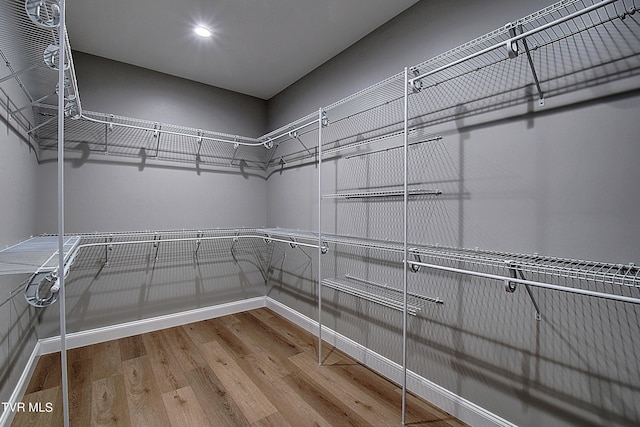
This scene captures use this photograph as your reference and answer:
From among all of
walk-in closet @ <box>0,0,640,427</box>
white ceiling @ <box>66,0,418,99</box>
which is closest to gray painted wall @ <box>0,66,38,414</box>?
walk-in closet @ <box>0,0,640,427</box>

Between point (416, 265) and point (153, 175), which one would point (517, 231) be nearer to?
point (416, 265)

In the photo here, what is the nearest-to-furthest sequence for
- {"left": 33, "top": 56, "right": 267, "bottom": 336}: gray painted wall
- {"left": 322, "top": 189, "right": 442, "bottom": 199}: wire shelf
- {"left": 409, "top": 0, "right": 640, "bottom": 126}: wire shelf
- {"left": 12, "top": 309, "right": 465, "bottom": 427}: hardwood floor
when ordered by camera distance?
{"left": 409, "top": 0, "right": 640, "bottom": 126}: wire shelf, {"left": 12, "top": 309, "right": 465, "bottom": 427}: hardwood floor, {"left": 322, "top": 189, "right": 442, "bottom": 199}: wire shelf, {"left": 33, "top": 56, "right": 267, "bottom": 336}: gray painted wall

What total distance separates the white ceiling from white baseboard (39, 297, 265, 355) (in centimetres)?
226

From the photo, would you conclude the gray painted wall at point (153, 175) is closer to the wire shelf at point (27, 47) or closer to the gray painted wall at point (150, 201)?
the gray painted wall at point (150, 201)

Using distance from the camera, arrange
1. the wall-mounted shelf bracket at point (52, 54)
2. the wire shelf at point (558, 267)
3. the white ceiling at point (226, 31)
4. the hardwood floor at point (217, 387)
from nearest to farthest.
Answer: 1. the wire shelf at point (558, 267)
2. the wall-mounted shelf bracket at point (52, 54)
3. the hardwood floor at point (217, 387)
4. the white ceiling at point (226, 31)

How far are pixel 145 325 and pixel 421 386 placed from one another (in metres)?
2.33

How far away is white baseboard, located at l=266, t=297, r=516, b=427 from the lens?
1438 mm

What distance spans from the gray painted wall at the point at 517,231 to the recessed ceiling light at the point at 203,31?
1.14 meters

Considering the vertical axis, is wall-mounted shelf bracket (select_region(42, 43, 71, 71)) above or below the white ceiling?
below

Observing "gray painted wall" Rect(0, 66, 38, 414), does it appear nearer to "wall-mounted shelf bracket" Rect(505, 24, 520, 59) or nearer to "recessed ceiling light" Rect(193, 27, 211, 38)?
"recessed ceiling light" Rect(193, 27, 211, 38)

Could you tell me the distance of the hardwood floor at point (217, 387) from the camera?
154cm

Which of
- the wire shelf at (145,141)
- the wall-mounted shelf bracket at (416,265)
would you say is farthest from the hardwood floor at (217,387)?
the wire shelf at (145,141)

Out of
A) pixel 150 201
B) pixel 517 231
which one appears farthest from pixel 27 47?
pixel 517 231

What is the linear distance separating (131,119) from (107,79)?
0.44 metres
